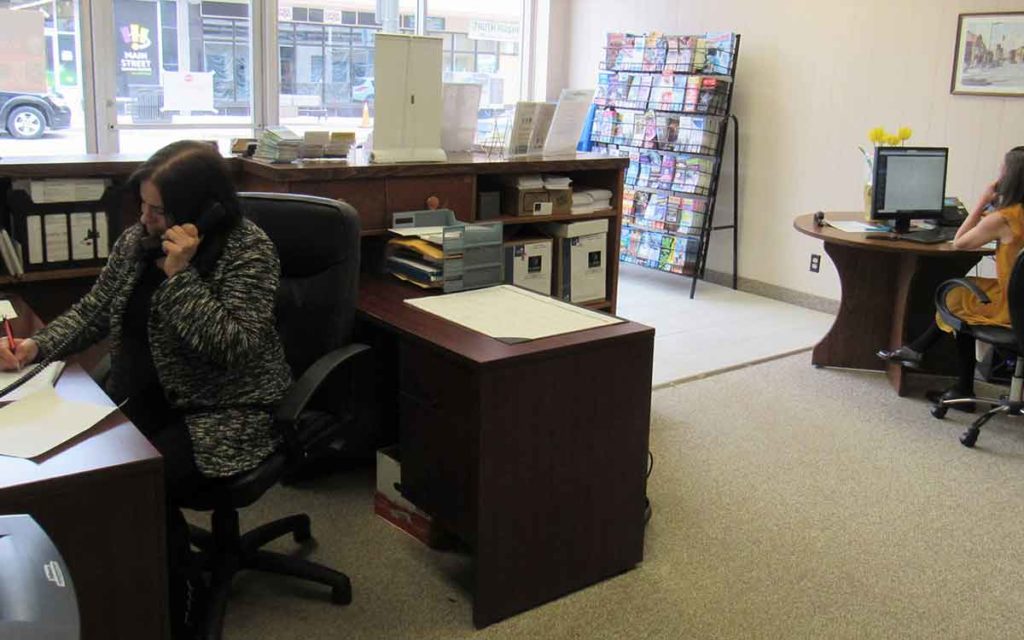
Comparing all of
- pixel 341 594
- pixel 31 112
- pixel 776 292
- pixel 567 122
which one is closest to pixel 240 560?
pixel 341 594

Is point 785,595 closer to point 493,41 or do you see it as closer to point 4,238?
point 4,238

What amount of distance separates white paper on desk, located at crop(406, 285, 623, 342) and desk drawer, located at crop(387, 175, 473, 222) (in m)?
0.50

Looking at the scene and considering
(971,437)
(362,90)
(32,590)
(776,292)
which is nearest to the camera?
(32,590)

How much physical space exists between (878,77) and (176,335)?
4448mm

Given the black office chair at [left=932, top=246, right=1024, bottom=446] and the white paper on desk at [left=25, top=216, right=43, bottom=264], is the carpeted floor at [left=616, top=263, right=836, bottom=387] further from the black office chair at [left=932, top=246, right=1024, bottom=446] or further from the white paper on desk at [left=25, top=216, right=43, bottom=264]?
the white paper on desk at [left=25, top=216, right=43, bottom=264]

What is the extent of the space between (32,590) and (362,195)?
2.34 metres

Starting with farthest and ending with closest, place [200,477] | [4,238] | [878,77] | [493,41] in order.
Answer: [493,41], [878,77], [4,238], [200,477]

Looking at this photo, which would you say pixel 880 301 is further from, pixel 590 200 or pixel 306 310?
pixel 306 310

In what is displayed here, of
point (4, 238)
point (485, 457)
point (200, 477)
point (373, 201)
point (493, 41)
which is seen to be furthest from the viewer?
point (493, 41)

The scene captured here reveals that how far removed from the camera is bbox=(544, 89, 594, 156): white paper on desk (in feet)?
13.1

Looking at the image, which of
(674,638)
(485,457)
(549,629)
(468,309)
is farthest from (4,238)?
(674,638)

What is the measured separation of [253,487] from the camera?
7.19 feet

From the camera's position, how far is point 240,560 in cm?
248

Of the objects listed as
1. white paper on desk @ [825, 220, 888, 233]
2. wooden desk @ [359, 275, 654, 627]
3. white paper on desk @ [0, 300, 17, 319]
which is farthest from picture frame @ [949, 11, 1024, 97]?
white paper on desk @ [0, 300, 17, 319]
